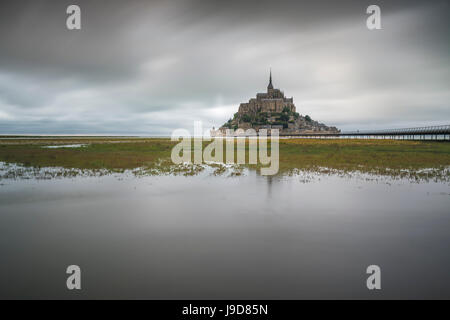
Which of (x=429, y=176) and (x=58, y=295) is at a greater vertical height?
(x=429, y=176)

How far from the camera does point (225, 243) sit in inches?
329

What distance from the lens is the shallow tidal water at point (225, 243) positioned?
609cm

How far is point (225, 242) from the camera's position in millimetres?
8445

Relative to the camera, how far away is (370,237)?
884cm

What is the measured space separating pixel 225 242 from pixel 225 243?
3.1 inches

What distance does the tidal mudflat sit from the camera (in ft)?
20.0

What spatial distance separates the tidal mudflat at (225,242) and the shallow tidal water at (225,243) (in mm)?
41

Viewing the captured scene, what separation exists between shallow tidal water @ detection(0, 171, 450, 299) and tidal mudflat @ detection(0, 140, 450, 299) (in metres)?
0.04

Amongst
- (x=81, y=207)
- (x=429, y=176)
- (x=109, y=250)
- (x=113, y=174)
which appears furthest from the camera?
(x=113, y=174)

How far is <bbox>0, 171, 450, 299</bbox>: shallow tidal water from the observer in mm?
6086

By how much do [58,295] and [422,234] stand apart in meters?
12.4
